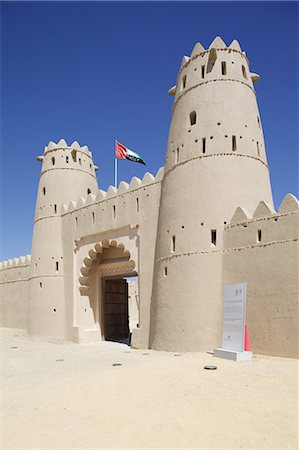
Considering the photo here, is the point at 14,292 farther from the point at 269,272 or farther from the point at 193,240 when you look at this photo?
the point at 269,272

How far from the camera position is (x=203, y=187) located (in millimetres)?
15172

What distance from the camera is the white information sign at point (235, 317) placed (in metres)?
11.5

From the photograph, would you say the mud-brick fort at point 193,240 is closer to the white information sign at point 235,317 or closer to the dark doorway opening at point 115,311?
the dark doorway opening at point 115,311


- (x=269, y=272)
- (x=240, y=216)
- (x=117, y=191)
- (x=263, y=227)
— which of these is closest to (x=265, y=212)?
(x=263, y=227)

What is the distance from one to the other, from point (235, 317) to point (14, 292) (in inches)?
867

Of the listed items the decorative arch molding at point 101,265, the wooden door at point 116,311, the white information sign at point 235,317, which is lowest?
the wooden door at point 116,311

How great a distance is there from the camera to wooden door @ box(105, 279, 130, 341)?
878 inches

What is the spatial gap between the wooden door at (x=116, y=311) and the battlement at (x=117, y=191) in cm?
503

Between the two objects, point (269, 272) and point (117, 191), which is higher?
point (117, 191)

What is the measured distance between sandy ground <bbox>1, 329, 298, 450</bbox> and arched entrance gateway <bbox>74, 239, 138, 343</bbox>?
9577mm

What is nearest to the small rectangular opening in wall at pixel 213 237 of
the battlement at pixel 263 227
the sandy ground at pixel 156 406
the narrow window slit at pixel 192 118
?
the battlement at pixel 263 227

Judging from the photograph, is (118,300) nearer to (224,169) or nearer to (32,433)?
(224,169)

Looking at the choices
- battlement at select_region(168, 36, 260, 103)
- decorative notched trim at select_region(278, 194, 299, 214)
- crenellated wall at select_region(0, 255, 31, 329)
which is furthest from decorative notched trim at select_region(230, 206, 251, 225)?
crenellated wall at select_region(0, 255, 31, 329)

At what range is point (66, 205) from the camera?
23859 mm
